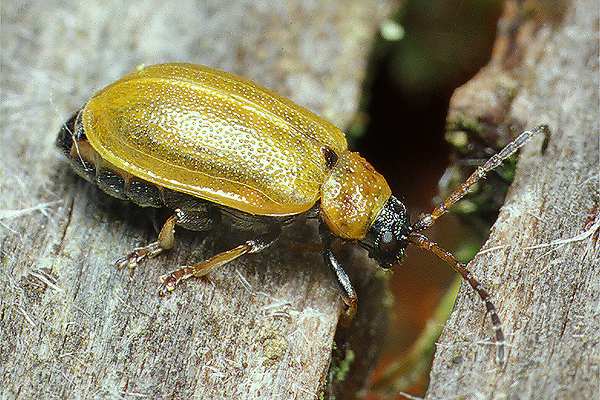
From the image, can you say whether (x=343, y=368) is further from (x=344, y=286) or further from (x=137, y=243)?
(x=137, y=243)

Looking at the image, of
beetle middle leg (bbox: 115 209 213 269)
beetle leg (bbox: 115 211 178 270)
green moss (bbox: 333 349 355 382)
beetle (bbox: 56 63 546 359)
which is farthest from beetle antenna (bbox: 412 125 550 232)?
beetle leg (bbox: 115 211 178 270)

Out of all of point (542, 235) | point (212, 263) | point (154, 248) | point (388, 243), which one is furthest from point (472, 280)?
point (154, 248)

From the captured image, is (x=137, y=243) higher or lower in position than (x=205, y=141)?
lower

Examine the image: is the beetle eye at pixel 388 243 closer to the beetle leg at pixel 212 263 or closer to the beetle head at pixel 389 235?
the beetle head at pixel 389 235

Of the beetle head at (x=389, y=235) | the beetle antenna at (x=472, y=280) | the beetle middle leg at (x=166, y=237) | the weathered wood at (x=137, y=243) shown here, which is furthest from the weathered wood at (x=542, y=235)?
the beetle middle leg at (x=166, y=237)

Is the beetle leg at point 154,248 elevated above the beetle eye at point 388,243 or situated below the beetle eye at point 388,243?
below

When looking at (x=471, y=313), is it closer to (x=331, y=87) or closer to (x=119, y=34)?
(x=331, y=87)

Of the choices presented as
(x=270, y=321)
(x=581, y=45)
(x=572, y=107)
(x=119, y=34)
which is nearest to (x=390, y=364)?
(x=270, y=321)
